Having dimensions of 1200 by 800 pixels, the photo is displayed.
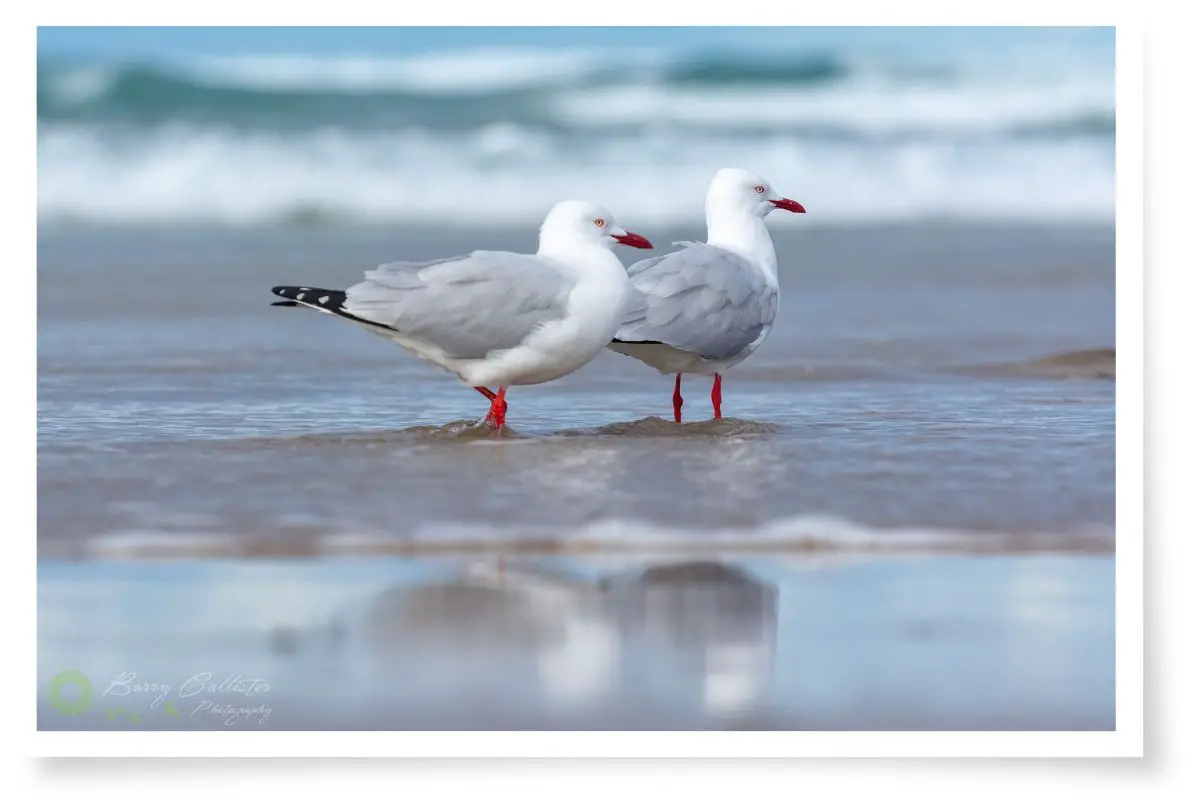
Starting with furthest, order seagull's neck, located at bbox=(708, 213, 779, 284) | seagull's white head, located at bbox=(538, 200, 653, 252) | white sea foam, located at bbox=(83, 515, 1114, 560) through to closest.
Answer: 1. seagull's neck, located at bbox=(708, 213, 779, 284)
2. seagull's white head, located at bbox=(538, 200, 653, 252)
3. white sea foam, located at bbox=(83, 515, 1114, 560)

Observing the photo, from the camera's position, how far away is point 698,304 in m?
7.45

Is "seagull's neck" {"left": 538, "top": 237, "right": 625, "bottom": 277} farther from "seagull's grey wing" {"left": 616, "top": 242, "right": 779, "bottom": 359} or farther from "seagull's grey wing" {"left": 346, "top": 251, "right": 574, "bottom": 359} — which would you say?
"seagull's grey wing" {"left": 616, "top": 242, "right": 779, "bottom": 359}

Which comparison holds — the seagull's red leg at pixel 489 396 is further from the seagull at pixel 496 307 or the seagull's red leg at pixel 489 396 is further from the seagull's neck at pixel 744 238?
the seagull's neck at pixel 744 238

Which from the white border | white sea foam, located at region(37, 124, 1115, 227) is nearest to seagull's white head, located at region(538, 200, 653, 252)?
the white border

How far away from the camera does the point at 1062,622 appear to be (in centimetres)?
510

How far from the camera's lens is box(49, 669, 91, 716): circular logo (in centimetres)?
491

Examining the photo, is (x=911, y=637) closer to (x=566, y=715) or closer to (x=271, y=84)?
(x=566, y=715)

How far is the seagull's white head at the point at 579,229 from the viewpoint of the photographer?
715 centimetres

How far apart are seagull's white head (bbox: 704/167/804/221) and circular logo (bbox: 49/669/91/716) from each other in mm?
Result: 3875

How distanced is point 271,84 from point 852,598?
4212 millimetres

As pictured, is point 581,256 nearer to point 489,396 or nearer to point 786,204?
point 489,396

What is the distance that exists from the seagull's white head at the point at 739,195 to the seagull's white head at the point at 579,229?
33.9 inches

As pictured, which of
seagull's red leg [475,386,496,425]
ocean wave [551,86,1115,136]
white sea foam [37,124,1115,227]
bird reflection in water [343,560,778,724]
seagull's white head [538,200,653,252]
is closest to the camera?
bird reflection in water [343,560,778,724]
